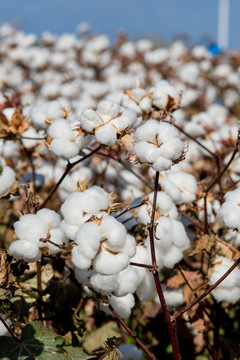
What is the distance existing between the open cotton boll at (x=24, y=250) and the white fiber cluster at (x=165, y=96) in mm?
889

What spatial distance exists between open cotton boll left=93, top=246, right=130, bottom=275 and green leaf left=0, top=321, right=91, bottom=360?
0.28m

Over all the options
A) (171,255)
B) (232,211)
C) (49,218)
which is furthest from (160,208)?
(49,218)

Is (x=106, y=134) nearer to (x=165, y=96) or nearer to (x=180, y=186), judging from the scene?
(x=180, y=186)

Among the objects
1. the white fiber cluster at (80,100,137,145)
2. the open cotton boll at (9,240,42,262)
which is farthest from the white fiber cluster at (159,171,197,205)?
the open cotton boll at (9,240,42,262)

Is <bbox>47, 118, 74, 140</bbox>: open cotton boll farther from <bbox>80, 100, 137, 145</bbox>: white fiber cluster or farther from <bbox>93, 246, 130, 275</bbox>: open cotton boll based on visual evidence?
<bbox>93, 246, 130, 275</bbox>: open cotton boll

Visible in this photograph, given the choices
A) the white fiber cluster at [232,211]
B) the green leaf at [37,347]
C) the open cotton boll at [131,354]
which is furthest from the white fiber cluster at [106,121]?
the open cotton boll at [131,354]

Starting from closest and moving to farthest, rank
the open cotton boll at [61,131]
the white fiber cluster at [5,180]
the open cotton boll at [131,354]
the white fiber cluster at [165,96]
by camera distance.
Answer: the white fiber cluster at [5,180] < the open cotton boll at [61,131] < the open cotton boll at [131,354] < the white fiber cluster at [165,96]

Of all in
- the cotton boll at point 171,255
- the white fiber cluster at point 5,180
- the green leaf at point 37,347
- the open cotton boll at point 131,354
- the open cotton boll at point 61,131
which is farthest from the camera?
the open cotton boll at point 131,354

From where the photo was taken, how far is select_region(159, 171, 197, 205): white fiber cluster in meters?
1.65

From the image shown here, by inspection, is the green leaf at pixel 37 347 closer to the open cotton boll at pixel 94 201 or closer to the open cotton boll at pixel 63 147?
the open cotton boll at pixel 94 201

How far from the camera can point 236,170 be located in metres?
2.42

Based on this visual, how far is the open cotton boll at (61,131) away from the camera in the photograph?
1382 millimetres

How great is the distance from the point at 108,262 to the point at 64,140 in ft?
1.52

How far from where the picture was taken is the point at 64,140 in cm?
138
